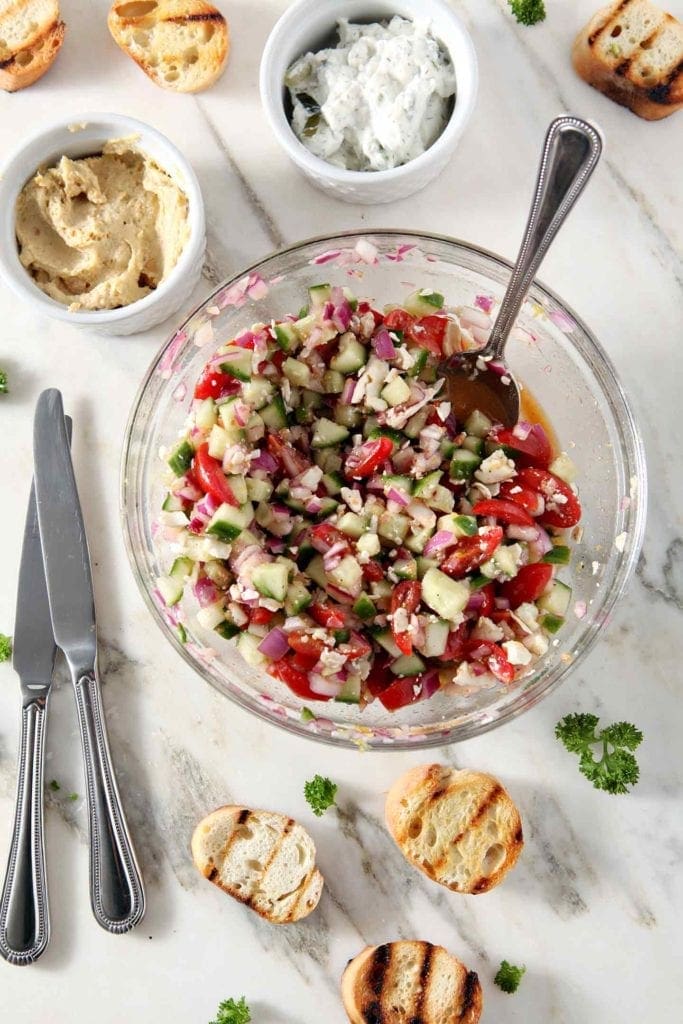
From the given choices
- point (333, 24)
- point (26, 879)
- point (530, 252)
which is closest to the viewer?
point (530, 252)

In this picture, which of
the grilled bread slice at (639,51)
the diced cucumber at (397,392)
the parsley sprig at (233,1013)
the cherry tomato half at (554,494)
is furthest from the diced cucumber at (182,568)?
the grilled bread slice at (639,51)

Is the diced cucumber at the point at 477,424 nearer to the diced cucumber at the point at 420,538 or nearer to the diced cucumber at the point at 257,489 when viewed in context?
the diced cucumber at the point at 420,538

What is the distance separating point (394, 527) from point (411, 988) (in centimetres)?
133

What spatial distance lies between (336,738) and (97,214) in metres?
1.57

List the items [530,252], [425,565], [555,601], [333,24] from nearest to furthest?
[530,252] → [425,565] → [555,601] → [333,24]

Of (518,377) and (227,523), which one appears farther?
(518,377)

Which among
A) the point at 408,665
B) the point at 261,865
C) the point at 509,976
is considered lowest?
the point at 261,865

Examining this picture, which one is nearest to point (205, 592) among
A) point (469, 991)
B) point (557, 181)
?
point (557, 181)

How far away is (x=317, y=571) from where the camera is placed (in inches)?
95.3

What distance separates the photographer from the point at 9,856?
286 cm

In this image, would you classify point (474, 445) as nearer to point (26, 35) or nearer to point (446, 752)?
point (446, 752)

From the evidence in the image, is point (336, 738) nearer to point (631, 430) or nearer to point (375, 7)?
point (631, 430)

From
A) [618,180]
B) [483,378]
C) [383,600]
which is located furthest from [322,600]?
[618,180]

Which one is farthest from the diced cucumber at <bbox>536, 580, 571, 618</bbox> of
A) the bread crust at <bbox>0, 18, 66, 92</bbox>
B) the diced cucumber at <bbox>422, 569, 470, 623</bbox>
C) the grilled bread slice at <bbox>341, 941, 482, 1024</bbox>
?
the bread crust at <bbox>0, 18, 66, 92</bbox>
